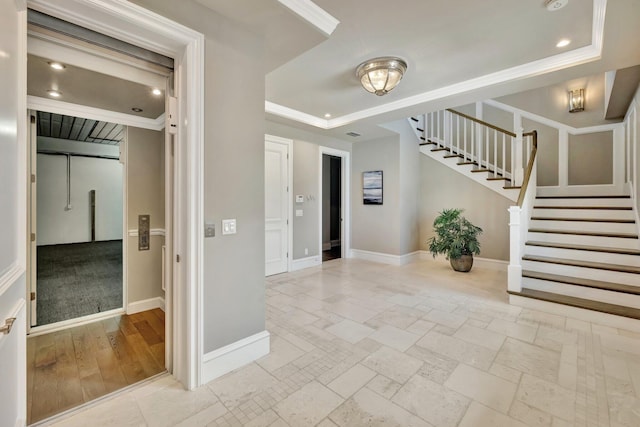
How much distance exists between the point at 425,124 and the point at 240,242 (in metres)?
5.64

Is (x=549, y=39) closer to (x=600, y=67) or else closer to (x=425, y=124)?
(x=600, y=67)

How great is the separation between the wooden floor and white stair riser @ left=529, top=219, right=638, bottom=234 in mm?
5497

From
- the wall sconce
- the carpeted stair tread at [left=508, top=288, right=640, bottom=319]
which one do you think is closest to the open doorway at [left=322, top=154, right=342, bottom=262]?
the carpeted stair tread at [left=508, top=288, right=640, bottom=319]

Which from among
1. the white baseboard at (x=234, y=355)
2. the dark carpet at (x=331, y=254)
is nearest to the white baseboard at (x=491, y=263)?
the dark carpet at (x=331, y=254)

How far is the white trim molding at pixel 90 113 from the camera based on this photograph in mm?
2752

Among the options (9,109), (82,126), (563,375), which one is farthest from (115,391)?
(82,126)

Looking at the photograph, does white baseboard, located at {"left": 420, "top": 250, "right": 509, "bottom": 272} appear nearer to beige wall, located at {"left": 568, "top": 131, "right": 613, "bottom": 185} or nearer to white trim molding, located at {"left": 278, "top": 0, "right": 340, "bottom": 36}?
beige wall, located at {"left": 568, "top": 131, "right": 613, "bottom": 185}

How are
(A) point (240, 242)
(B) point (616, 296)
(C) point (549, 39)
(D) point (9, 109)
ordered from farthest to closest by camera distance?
(B) point (616, 296) → (C) point (549, 39) → (A) point (240, 242) → (D) point (9, 109)

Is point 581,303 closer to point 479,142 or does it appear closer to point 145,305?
point 479,142

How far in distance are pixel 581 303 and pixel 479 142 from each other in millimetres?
3467

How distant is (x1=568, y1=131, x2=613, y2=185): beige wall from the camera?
5133 mm

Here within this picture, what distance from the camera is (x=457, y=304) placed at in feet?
11.3

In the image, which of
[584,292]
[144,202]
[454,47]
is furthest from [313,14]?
[584,292]

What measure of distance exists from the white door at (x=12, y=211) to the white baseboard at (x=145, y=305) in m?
1.99
